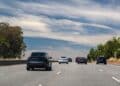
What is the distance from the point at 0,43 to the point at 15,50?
18.1 ft

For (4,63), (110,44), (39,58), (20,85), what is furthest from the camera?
(110,44)

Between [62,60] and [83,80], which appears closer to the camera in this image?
[83,80]

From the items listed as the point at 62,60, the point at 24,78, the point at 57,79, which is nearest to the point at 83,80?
the point at 57,79

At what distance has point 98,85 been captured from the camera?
22.3 metres

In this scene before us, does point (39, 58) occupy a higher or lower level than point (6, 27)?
lower

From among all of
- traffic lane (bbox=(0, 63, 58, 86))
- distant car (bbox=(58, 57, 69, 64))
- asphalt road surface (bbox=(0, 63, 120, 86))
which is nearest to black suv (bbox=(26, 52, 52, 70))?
asphalt road surface (bbox=(0, 63, 120, 86))

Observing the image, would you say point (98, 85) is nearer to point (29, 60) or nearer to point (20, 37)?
point (29, 60)

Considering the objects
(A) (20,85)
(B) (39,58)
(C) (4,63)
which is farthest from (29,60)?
(C) (4,63)

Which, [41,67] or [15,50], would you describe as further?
[15,50]

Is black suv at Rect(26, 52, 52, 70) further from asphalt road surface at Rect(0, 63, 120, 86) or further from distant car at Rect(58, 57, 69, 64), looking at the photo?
distant car at Rect(58, 57, 69, 64)

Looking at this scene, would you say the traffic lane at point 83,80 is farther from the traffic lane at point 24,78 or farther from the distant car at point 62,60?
the distant car at point 62,60

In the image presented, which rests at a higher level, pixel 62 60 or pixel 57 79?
pixel 62 60

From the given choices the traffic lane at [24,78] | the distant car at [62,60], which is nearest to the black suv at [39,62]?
the traffic lane at [24,78]

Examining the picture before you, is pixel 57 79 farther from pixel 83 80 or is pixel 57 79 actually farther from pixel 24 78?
pixel 24 78
